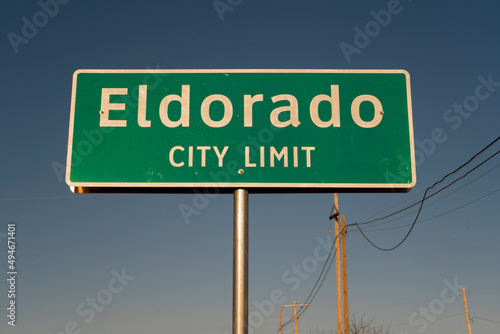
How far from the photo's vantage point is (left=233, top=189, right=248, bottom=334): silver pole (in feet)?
10.1

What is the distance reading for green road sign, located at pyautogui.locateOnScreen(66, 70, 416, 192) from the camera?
136 inches

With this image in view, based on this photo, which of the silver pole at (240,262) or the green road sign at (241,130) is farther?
the green road sign at (241,130)

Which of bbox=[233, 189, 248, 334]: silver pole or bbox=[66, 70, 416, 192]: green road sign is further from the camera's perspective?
bbox=[66, 70, 416, 192]: green road sign

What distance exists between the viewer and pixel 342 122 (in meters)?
3.58

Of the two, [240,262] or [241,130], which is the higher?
[241,130]

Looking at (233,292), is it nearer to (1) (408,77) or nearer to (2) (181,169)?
(2) (181,169)

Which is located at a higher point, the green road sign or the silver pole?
the green road sign

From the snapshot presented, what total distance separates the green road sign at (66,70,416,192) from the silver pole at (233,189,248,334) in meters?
0.13

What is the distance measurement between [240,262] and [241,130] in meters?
0.83

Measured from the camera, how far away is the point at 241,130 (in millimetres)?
3539

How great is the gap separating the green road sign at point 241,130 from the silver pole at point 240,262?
0.13 metres

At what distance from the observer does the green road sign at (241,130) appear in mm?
3467

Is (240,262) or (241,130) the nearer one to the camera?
(240,262)

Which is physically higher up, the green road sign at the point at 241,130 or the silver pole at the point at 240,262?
the green road sign at the point at 241,130
